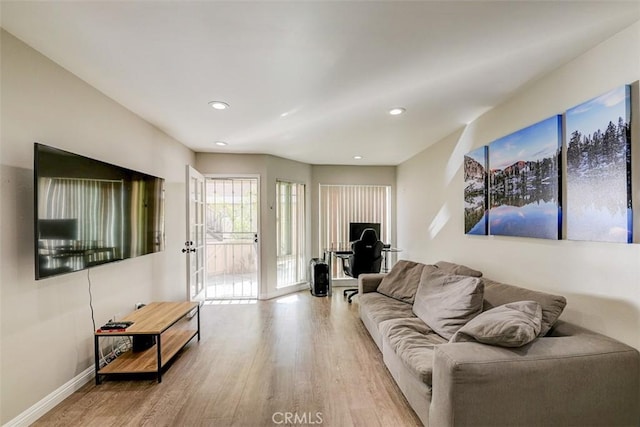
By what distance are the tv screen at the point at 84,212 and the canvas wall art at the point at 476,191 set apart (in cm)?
319

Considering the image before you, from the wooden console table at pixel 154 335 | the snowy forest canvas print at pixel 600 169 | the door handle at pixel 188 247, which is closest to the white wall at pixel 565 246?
the snowy forest canvas print at pixel 600 169

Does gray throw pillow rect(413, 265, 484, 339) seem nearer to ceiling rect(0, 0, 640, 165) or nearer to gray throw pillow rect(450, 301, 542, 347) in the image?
gray throw pillow rect(450, 301, 542, 347)

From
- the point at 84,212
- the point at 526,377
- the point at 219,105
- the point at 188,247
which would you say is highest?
the point at 219,105

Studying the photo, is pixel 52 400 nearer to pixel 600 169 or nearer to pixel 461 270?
pixel 461 270

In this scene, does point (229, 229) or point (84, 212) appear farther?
point (229, 229)

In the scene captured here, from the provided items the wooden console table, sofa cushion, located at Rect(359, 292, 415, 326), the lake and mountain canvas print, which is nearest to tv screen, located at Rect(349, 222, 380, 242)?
sofa cushion, located at Rect(359, 292, 415, 326)

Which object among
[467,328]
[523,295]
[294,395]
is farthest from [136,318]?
[523,295]

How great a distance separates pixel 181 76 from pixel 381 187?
14.0ft

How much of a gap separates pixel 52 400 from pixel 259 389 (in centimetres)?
136

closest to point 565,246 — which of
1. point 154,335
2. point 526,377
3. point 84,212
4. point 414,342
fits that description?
point 526,377

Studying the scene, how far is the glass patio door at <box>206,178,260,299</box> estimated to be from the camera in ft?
16.8

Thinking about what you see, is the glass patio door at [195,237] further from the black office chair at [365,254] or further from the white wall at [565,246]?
the white wall at [565,246]

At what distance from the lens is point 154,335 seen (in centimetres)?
223

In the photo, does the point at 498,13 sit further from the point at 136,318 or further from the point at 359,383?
the point at 136,318
